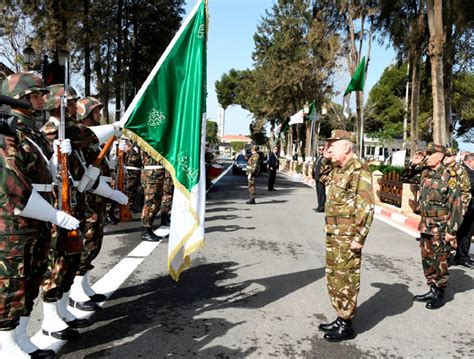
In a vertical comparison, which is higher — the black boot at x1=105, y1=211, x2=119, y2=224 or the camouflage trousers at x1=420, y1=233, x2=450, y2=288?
the camouflage trousers at x1=420, y1=233, x2=450, y2=288

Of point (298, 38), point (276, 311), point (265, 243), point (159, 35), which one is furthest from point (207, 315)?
point (298, 38)

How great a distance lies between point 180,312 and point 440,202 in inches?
126

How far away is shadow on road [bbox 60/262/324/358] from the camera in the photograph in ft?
11.9

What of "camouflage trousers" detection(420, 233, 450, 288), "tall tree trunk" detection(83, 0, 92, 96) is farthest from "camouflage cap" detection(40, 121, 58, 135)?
"tall tree trunk" detection(83, 0, 92, 96)

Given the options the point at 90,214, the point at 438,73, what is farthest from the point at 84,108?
the point at 438,73

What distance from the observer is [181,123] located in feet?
14.7

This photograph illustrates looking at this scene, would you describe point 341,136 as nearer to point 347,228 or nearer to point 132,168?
point 347,228

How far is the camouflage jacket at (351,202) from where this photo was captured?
389 cm

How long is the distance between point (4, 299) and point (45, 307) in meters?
0.98

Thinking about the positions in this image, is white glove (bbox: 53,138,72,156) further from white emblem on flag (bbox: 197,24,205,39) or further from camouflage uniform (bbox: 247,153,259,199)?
camouflage uniform (bbox: 247,153,259,199)

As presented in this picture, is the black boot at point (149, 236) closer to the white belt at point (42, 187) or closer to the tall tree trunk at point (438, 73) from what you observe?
the white belt at point (42, 187)

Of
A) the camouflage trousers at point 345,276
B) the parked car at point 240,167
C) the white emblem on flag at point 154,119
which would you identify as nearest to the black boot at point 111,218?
the white emblem on flag at point 154,119

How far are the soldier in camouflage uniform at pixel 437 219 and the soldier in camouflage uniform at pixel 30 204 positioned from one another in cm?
396

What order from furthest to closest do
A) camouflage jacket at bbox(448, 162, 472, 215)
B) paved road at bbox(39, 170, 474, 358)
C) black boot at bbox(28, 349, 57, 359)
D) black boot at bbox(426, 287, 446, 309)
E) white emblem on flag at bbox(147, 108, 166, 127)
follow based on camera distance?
camouflage jacket at bbox(448, 162, 472, 215)
black boot at bbox(426, 287, 446, 309)
white emblem on flag at bbox(147, 108, 166, 127)
paved road at bbox(39, 170, 474, 358)
black boot at bbox(28, 349, 57, 359)
